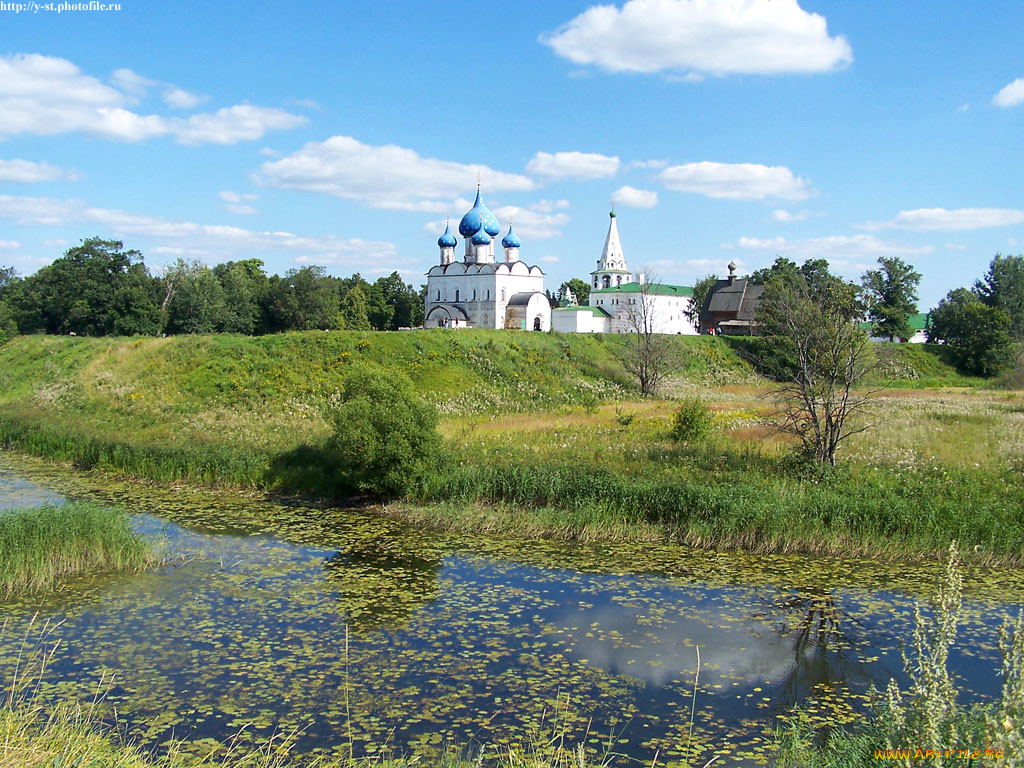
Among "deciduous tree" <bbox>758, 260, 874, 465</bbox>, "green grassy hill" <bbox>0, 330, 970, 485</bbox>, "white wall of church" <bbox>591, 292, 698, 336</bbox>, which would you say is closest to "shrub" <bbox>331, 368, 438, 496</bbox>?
"green grassy hill" <bbox>0, 330, 970, 485</bbox>

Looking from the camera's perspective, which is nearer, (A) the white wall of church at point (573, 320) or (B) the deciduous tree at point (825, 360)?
(B) the deciduous tree at point (825, 360)

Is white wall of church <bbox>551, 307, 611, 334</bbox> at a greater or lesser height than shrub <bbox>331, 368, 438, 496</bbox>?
greater

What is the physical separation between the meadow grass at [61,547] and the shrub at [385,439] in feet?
16.9

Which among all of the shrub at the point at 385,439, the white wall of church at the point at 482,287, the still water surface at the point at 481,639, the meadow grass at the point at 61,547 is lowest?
the still water surface at the point at 481,639

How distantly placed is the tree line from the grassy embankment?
8.00 m

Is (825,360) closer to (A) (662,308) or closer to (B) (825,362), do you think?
(B) (825,362)

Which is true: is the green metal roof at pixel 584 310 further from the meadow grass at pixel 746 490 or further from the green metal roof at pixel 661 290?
the meadow grass at pixel 746 490

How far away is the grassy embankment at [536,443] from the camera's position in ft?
48.6

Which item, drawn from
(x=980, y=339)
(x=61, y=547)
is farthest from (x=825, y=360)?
(x=980, y=339)

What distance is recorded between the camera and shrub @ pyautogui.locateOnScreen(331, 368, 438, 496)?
→ 17.4 metres

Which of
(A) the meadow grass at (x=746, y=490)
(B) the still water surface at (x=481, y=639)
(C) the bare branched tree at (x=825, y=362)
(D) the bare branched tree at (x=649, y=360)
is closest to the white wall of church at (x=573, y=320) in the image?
(D) the bare branched tree at (x=649, y=360)

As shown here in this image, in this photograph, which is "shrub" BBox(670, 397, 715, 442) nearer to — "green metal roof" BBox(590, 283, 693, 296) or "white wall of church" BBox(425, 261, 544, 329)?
"white wall of church" BBox(425, 261, 544, 329)

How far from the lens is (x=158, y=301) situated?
52000 mm

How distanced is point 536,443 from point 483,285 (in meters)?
42.6
